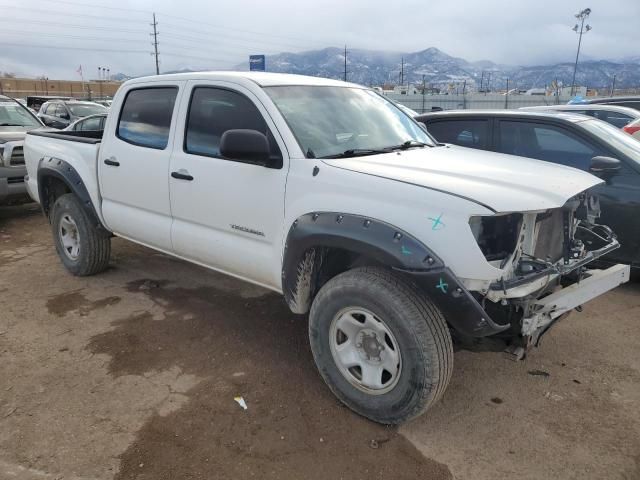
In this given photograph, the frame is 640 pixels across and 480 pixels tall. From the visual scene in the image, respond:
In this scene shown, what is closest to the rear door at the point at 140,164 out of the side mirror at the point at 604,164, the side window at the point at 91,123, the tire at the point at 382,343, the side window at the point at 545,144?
the tire at the point at 382,343

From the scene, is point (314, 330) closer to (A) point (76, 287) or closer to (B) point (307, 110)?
(B) point (307, 110)

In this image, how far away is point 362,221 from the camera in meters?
2.84

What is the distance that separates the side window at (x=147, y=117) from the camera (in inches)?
165

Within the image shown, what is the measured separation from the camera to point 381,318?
2.82 metres

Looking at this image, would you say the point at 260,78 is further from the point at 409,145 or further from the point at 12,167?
the point at 12,167

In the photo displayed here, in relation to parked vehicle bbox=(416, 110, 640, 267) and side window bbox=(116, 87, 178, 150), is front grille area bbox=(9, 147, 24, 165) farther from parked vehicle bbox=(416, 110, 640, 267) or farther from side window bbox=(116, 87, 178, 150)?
parked vehicle bbox=(416, 110, 640, 267)

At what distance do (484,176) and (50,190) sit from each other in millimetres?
4848

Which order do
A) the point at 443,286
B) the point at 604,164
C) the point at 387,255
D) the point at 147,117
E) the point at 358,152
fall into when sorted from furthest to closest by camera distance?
the point at 604,164 → the point at 147,117 → the point at 358,152 → the point at 387,255 → the point at 443,286

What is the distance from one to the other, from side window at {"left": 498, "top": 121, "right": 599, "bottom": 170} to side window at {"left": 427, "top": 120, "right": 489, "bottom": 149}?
7.3 inches

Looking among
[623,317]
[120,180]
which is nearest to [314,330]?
[120,180]

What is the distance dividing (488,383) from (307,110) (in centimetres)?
221

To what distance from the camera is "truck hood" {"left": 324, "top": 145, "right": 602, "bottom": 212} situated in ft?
8.72

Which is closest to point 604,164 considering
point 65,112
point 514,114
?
point 514,114

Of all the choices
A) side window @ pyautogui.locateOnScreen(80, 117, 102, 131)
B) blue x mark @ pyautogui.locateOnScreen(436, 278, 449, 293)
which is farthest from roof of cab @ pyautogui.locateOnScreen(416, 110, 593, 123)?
side window @ pyautogui.locateOnScreen(80, 117, 102, 131)
